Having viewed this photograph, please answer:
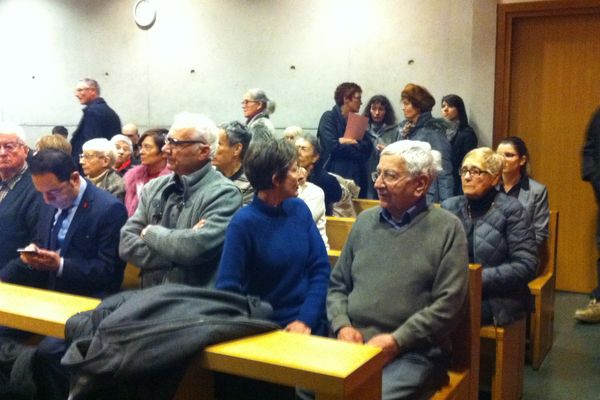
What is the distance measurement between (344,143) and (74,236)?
10.3 feet

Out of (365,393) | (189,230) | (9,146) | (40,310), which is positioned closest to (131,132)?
(9,146)

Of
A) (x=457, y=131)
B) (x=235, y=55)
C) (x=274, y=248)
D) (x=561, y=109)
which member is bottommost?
(x=274, y=248)

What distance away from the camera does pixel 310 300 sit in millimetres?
2580

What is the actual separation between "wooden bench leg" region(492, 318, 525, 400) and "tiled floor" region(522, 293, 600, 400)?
0.17 meters

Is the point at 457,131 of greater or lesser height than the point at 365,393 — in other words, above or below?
above

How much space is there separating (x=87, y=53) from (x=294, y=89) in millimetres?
2817

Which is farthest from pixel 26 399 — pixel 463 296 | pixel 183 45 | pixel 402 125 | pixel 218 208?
pixel 183 45

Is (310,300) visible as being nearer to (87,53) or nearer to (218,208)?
(218,208)

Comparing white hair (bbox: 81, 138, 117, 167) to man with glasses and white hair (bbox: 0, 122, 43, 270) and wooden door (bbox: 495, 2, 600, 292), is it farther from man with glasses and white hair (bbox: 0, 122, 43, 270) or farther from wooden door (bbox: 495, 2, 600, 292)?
wooden door (bbox: 495, 2, 600, 292)

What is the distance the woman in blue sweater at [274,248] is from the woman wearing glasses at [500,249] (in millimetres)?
968

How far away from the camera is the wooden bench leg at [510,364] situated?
315 cm

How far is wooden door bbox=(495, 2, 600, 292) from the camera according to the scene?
5492mm

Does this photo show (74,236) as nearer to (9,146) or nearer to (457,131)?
(9,146)

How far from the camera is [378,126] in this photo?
6.25m
